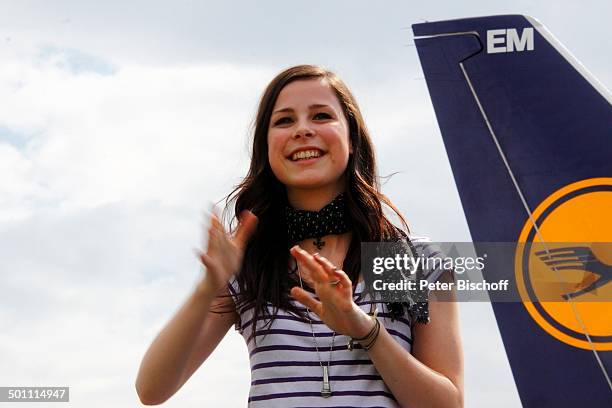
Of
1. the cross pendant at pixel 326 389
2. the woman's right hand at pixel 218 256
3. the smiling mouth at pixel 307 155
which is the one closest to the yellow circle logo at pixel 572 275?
the smiling mouth at pixel 307 155

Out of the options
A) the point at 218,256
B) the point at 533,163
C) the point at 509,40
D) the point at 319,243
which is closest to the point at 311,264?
the point at 218,256

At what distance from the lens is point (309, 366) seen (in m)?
3.71

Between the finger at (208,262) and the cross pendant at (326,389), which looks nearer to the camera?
the finger at (208,262)

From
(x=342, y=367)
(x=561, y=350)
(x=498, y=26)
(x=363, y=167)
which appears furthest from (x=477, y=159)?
(x=342, y=367)

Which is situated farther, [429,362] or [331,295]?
[429,362]

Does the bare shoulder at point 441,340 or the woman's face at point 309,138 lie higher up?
the woman's face at point 309,138

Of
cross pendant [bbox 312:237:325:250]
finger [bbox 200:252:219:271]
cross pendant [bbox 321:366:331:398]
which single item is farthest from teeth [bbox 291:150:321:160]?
cross pendant [bbox 321:366:331:398]

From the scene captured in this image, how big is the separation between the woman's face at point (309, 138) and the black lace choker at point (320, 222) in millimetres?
121

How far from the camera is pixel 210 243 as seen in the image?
3.37 metres

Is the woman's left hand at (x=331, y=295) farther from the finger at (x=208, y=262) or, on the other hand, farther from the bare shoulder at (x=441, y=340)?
the bare shoulder at (x=441, y=340)

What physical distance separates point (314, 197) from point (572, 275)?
2307 millimetres

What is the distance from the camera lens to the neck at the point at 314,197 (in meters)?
4.16

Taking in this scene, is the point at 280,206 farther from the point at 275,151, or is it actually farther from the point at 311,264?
the point at 311,264

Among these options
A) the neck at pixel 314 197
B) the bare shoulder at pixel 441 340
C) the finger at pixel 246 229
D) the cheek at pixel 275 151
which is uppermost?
the cheek at pixel 275 151
